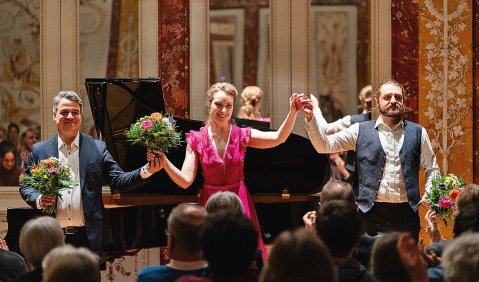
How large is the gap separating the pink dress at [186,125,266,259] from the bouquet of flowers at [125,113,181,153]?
0.38ft

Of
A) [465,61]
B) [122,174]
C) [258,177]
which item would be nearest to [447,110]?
[465,61]

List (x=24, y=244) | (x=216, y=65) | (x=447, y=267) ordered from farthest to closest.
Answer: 1. (x=216, y=65)
2. (x=24, y=244)
3. (x=447, y=267)

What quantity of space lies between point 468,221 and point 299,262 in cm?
112

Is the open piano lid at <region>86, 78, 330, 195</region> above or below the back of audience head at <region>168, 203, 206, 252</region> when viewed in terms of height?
above

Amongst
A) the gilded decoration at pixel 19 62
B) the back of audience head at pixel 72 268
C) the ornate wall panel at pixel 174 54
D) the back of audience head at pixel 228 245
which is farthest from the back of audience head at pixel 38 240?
the gilded decoration at pixel 19 62

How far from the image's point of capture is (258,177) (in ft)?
21.5

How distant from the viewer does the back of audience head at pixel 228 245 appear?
3.32 metres

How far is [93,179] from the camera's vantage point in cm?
559

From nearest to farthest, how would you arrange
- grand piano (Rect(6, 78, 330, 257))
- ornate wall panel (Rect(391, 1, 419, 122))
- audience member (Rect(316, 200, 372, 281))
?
audience member (Rect(316, 200, 372, 281)) < grand piano (Rect(6, 78, 330, 257)) < ornate wall panel (Rect(391, 1, 419, 122))

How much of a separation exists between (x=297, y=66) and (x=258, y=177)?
1406 mm

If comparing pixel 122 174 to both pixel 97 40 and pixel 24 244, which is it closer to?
pixel 24 244

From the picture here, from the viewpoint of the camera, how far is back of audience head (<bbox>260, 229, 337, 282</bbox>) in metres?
3.11

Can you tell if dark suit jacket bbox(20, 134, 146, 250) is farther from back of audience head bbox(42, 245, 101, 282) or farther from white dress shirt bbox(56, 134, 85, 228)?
back of audience head bbox(42, 245, 101, 282)

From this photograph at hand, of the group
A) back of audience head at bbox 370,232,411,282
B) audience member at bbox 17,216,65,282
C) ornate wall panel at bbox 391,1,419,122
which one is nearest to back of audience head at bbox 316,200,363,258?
back of audience head at bbox 370,232,411,282
